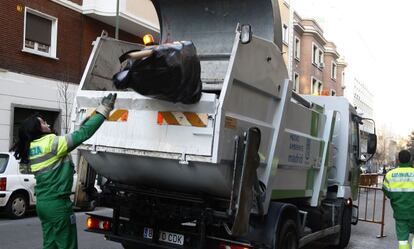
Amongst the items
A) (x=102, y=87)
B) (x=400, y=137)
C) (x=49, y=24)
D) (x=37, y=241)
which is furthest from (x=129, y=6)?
(x=400, y=137)

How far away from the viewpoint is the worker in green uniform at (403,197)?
7.01m

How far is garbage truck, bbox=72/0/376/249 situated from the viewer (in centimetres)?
494

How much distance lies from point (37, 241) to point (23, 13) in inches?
409

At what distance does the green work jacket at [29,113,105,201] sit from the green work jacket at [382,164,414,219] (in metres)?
4.46

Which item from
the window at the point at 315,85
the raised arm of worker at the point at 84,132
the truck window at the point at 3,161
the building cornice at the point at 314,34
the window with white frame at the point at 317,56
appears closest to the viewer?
the raised arm of worker at the point at 84,132

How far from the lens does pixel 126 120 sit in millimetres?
5422

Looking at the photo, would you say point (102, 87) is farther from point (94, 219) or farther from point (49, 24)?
point (49, 24)

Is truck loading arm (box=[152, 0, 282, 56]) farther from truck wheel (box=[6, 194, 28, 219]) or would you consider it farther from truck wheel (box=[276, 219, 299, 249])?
truck wheel (box=[6, 194, 28, 219])

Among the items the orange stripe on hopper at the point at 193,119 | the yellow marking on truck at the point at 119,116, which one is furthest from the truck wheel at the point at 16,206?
the orange stripe on hopper at the point at 193,119

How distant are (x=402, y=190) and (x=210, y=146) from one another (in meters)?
3.58

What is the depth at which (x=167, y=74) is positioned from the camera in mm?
4508

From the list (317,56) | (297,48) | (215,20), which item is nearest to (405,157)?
(215,20)

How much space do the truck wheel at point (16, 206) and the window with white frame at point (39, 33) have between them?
278 inches

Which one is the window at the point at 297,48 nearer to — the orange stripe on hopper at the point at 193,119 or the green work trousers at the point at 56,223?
the orange stripe on hopper at the point at 193,119
